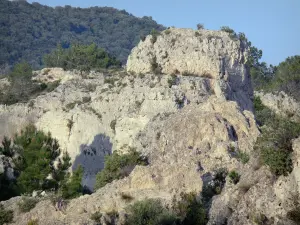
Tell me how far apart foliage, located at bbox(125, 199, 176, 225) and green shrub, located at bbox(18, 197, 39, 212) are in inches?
181

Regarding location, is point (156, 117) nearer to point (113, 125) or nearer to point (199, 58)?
point (113, 125)

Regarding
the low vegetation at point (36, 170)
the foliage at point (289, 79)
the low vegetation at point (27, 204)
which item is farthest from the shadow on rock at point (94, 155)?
the low vegetation at point (27, 204)

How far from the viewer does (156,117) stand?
49.6 m

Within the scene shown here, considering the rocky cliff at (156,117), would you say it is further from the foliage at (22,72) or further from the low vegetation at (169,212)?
the foliage at (22,72)

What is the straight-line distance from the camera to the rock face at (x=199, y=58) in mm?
58781

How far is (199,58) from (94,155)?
41.2ft

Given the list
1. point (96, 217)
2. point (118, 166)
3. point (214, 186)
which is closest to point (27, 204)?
point (96, 217)

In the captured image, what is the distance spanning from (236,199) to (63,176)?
22599 mm

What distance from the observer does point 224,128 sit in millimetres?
38281

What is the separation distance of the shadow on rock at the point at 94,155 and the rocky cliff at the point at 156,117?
8 centimetres

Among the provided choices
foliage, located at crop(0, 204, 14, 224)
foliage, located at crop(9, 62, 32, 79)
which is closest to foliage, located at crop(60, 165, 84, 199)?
foliage, located at crop(0, 204, 14, 224)

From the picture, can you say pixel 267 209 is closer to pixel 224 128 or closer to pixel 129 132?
pixel 224 128

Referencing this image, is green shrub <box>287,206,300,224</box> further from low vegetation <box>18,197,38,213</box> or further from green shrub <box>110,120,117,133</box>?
green shrub <box>110,120,117,133</box>

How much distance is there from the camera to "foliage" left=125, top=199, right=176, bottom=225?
2588 centimetres
